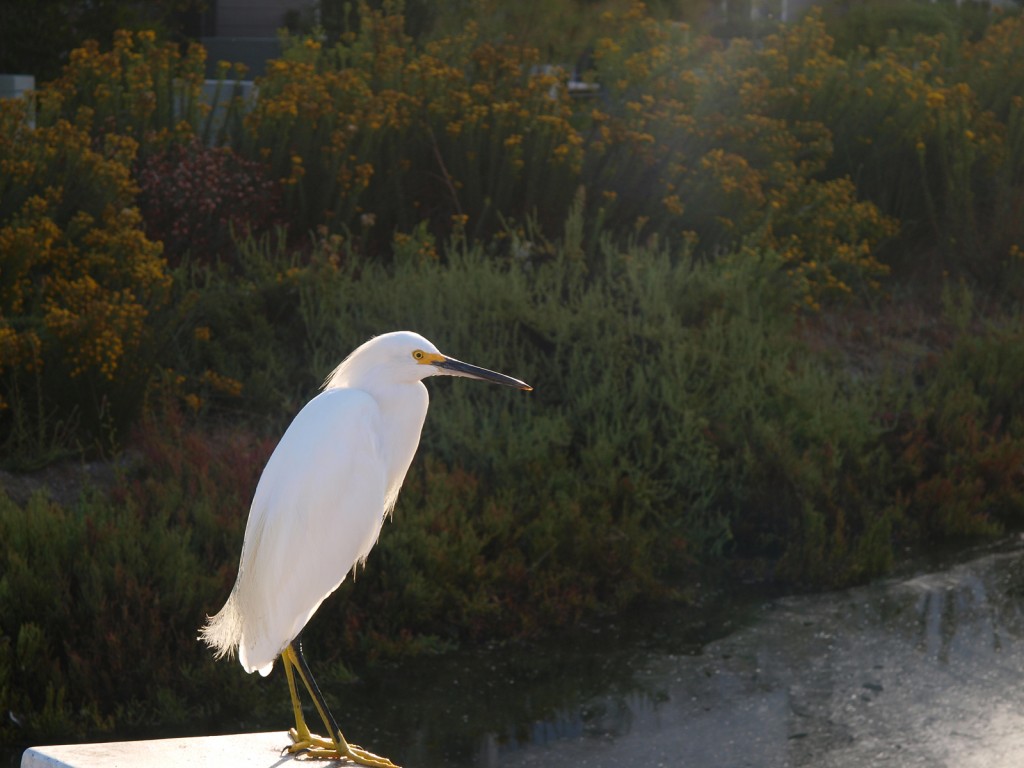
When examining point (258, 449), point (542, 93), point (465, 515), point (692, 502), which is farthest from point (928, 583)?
point (542, 93)

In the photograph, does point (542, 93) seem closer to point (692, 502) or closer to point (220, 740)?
point (692, 502)

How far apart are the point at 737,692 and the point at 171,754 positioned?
2.84m

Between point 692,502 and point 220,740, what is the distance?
378cm

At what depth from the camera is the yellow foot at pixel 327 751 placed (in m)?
3.56

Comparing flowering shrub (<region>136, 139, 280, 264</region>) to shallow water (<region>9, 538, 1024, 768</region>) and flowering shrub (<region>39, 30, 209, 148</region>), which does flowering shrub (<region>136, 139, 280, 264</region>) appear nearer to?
flowering shrub (<region>39, 30, 209, 148</region>)

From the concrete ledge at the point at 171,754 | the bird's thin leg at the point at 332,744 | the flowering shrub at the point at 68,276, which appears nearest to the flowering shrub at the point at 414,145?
the flowering shrub at the point at 68,276

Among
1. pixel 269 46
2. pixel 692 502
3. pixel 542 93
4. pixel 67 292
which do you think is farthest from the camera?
pixel 269 46

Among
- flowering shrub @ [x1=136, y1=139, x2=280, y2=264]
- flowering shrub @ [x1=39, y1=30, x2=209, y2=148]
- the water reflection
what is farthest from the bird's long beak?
flowering shrub @ [x1=39, y1=30, x2=209, y2=148]

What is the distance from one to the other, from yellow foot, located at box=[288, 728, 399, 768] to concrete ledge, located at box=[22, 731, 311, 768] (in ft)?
0.12

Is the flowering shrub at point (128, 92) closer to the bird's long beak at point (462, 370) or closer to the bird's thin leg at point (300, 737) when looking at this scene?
the bird's long beak at point (462, 370)

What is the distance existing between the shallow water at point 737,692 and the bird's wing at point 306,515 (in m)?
1.57

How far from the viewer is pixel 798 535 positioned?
6.79 metres

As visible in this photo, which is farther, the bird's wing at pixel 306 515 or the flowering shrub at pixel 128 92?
the flowering shrub at pixel 128 92

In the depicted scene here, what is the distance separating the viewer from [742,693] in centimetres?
552
